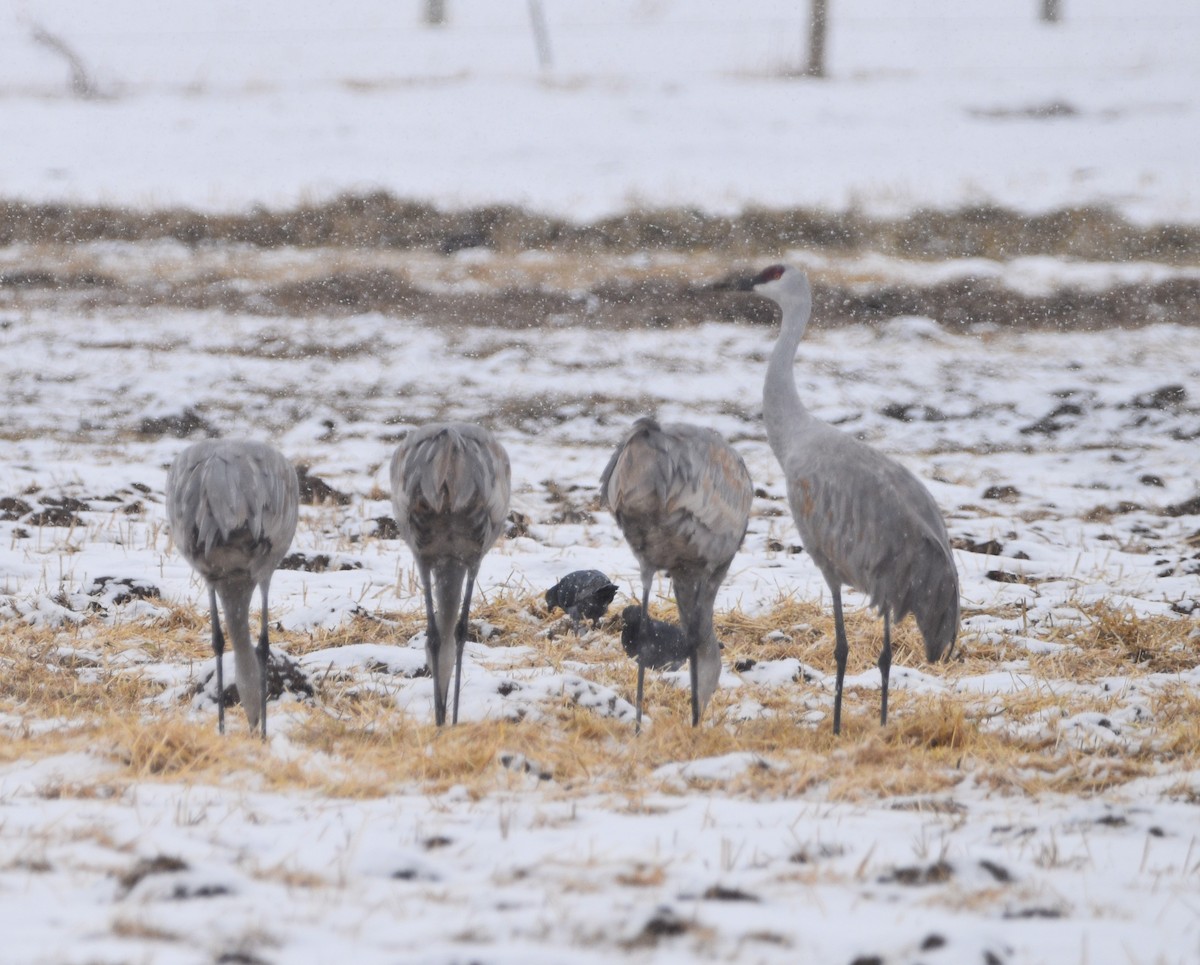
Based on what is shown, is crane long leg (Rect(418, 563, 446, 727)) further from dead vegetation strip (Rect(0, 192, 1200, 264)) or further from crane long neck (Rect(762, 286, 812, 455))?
dead vegetation strip (Rect(0, 192, 1200, 264))

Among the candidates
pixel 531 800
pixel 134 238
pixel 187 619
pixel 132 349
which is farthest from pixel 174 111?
pixel 531 800

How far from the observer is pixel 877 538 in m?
4.97

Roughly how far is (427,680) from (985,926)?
115 inches

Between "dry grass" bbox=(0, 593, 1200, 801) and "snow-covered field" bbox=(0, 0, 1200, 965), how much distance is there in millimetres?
23

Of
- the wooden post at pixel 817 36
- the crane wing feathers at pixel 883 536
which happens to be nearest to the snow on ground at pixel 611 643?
the crane wing feathers at pixel 883 536

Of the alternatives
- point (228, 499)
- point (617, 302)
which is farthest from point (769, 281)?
point (617, 302)

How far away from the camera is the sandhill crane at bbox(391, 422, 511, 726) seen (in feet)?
15.5

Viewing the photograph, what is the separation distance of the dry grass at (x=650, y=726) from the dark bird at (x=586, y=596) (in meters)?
0.11

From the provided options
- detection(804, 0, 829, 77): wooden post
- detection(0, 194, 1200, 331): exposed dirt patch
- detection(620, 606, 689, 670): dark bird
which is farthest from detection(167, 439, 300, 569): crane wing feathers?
detection(804, 0, 829, 77): wooden post

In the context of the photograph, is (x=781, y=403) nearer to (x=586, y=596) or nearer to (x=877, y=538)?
(x=877, y=538)

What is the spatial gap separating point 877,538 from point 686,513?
0.74 metres

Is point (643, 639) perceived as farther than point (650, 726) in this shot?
Yes

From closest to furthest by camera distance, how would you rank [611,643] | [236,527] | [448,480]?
[236,527] → [448,480] → [611,643]

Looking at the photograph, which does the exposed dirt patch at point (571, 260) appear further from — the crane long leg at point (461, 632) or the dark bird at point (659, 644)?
the crane long leg at point (461, 632)
